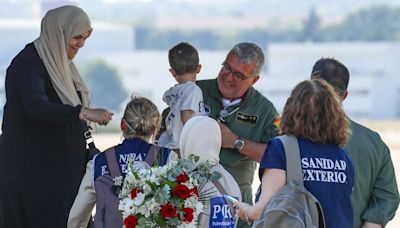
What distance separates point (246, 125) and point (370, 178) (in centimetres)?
106

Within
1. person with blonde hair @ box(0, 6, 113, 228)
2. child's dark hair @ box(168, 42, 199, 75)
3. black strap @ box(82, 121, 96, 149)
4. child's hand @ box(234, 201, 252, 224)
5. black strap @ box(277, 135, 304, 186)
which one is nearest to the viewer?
black strap @ box(277, 135, 304, 186)

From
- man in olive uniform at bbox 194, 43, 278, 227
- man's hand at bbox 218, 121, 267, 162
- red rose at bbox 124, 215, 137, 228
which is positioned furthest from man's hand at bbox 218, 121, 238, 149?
red rose at bbox 124, 215, 137, 228

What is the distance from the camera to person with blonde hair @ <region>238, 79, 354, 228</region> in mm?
3770

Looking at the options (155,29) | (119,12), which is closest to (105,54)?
(155,29)

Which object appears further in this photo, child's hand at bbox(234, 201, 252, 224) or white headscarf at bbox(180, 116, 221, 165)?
white headscarf at bbox(180, 116, 221, 165)

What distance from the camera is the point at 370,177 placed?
4.59 m

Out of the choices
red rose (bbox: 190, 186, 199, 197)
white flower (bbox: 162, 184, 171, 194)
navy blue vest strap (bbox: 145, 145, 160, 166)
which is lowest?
red rose (bbox: 190, 186, 199, 197)

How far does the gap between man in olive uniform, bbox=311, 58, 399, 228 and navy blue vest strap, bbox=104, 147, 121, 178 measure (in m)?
1.10

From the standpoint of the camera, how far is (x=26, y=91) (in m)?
5.38

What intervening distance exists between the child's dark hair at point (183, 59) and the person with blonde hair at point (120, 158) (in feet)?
2.10

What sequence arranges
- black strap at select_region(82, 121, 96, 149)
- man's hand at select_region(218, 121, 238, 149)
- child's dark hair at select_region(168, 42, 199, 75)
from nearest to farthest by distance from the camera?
1. man's hand at select_region(218, 121, 238, 149)
2. child's dark hair at select_region(168, 42, 199, 75)
3. black strap at select_region(82, 121, 96, 149)

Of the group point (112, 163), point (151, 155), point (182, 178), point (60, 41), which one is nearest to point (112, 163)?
point (112, 163)

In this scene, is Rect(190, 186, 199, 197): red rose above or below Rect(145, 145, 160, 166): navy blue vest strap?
below

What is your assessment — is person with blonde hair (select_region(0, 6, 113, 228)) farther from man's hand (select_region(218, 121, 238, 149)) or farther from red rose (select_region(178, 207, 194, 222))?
red rose (select_region(178, 207, 194, 222))
